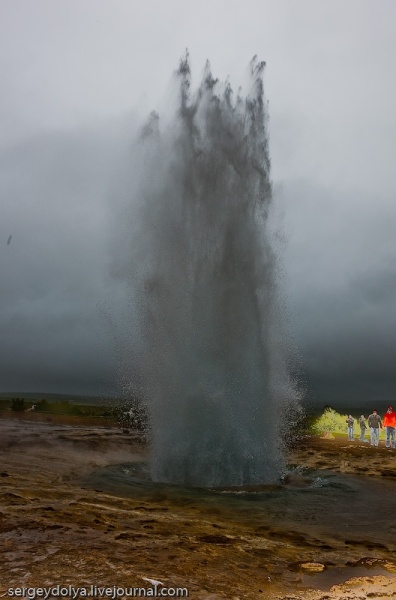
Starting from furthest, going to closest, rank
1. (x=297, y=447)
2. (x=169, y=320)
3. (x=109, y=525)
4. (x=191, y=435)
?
1. (x=297, y=447)
2. (x=169, y=320)
3. (x=191, y=435)
4. (x=109, y=525)

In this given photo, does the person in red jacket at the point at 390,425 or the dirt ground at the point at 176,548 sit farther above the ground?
the person in red jacket at the point at 390,425

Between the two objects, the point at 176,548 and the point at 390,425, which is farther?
the point at 390,425

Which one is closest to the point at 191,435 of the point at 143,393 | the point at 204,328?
the point at 143,393

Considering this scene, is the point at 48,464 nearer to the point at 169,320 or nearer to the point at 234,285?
the point at 169,320

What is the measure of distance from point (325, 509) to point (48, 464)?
812 cm

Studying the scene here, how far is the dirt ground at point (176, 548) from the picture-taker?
4.20 metres

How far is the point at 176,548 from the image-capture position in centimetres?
534

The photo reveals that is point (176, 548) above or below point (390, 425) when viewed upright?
below

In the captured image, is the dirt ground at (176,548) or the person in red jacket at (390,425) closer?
the dirt ground at (176,548)

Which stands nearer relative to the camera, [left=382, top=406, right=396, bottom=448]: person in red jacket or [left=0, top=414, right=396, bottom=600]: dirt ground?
[left=0, top=414, right=396, bottom=600]: dirt ground

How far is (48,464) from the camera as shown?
13.3 m

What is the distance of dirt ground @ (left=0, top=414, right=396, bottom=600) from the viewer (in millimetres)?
4203

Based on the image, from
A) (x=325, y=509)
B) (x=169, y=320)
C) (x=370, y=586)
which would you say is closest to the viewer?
(x=370, y=586)

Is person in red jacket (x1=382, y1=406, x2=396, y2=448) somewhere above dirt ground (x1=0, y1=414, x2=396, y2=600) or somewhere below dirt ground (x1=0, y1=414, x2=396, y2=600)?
above
